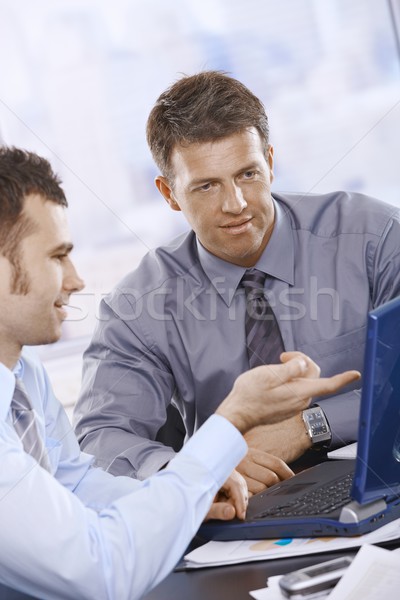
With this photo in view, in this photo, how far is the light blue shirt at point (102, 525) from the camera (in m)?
1.05

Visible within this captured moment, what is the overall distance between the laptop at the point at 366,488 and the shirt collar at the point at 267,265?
0.76 meters

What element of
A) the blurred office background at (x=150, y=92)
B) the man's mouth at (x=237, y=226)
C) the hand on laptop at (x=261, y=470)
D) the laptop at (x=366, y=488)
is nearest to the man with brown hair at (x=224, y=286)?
the man's mouth at (x=237, y=226)

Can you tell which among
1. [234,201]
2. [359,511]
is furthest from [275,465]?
[234,201]

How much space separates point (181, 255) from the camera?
217cm

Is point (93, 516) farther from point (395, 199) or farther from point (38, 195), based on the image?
point (395, 199)

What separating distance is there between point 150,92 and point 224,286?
1.83 metres

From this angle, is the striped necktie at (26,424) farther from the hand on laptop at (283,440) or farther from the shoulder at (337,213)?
the shoulder at (337,213)

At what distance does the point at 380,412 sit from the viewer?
3.65ft

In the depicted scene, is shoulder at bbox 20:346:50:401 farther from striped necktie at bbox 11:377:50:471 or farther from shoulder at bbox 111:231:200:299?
shoulder at bbox 111:231:200:299

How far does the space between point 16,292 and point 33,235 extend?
97 millimetres

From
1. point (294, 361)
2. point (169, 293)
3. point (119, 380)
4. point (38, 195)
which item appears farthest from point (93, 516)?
point (169, 293)

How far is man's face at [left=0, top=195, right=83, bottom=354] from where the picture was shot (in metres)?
1.26

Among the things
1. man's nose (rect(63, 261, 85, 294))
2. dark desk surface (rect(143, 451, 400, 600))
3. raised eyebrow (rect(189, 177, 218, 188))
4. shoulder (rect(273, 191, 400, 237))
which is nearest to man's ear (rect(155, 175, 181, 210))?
raised eyebrow (rect(189, 177, 218, 188))

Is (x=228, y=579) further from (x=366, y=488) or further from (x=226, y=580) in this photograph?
(x=366, y=488)
